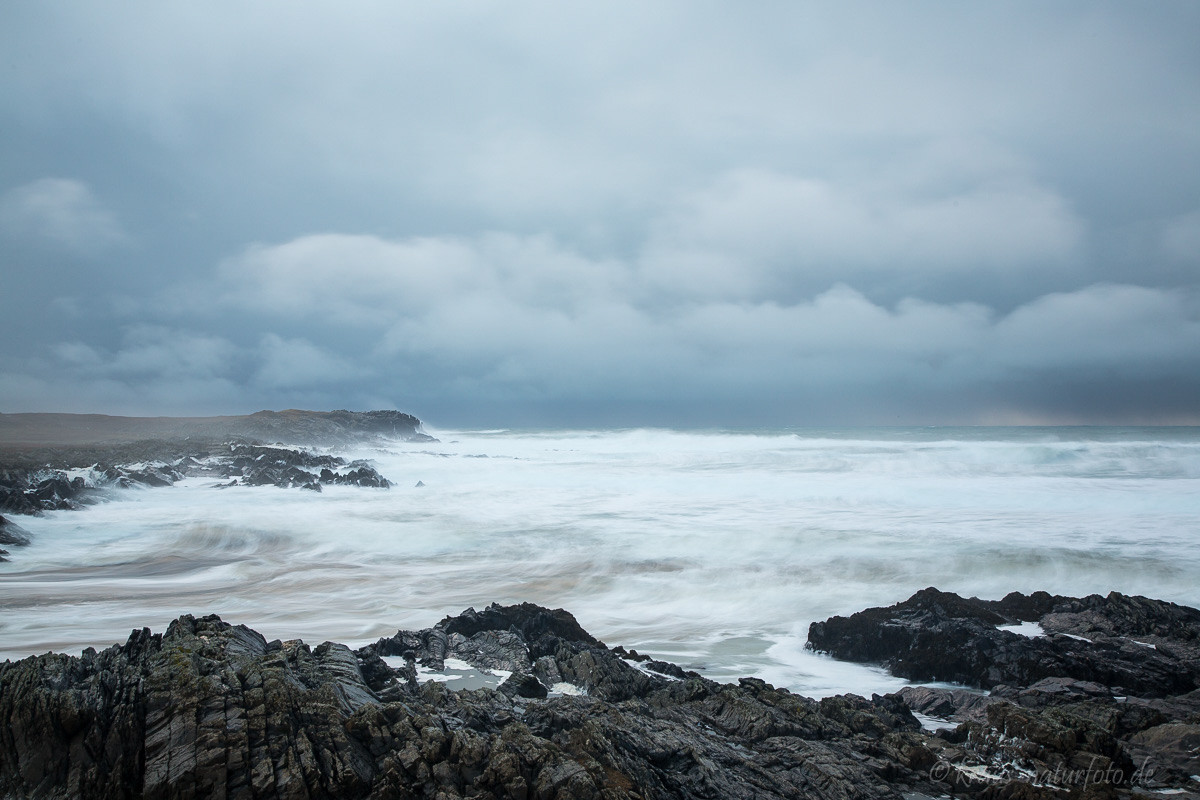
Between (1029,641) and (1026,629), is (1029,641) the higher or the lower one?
the higher one

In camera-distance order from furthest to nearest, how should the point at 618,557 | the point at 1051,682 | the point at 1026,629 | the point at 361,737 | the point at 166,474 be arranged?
the point at 166,474 → the point at 618,557 → the point at 1026,629 → the point at 1051,682 → the point at 361,737

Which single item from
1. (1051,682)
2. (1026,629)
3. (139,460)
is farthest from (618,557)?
(139,460)

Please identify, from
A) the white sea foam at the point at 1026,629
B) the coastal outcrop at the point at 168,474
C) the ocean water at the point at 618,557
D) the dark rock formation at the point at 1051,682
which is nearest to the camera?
the dark rock formation at the point at 1051,682

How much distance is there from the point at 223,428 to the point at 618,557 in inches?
2123

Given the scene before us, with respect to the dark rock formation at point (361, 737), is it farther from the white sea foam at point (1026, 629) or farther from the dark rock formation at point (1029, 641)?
the white sea foam at point (1026, 629)

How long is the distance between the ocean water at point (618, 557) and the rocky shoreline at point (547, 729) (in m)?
1.99

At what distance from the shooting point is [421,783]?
364 cm

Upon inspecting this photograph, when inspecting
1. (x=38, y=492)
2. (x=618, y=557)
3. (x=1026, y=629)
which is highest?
(x=38, y=492)

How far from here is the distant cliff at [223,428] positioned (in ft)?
138

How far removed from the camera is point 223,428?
2231 inches

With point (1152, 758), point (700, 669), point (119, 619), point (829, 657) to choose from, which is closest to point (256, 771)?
point (700, 669)

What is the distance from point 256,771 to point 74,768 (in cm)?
114

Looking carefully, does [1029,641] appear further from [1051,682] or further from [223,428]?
[223,428]

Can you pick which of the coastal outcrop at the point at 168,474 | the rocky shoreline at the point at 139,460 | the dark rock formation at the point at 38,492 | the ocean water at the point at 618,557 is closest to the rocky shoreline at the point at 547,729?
the ocean water at the point at 618,557
